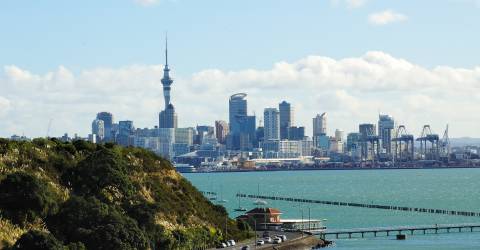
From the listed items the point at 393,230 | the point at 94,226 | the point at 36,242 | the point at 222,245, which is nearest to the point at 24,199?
the point at 94,226

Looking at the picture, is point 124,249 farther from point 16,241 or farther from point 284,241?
point 284,241

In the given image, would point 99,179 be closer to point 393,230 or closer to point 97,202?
point 97,202

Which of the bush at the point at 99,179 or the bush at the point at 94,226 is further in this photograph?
the bush at the point at 99,179

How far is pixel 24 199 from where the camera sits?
8038 centimetres

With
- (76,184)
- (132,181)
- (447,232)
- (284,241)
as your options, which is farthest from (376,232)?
(76,184)

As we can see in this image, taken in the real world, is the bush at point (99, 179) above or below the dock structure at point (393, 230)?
above

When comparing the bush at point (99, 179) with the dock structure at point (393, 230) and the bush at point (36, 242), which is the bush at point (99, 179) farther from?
the dock structure at point (393, 230)

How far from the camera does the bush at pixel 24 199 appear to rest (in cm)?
8012

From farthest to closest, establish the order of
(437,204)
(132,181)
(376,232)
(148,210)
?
(437,204)
(376,232)
(132,181)
(148,210)

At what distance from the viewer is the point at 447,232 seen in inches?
5153

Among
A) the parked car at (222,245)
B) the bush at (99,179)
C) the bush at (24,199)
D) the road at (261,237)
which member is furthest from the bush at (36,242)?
the parked car at (222,245)

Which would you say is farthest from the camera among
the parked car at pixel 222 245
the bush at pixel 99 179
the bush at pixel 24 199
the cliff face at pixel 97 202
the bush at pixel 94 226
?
the parked car at pixel 222 245

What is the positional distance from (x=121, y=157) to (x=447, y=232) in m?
47.4

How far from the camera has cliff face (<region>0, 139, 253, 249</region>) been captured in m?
78.0
